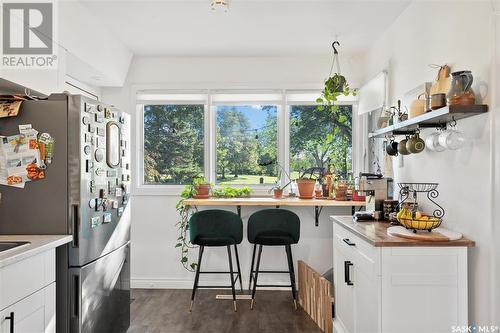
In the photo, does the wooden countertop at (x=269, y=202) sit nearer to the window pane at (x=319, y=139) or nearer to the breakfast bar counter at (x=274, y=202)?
the breakfast bar counter at (x=274, y=202)

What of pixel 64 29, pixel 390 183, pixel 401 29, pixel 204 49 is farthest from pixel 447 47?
pixel 64 29

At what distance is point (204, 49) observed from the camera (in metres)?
3.61

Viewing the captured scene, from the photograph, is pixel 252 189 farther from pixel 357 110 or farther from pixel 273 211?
pixel 357 110

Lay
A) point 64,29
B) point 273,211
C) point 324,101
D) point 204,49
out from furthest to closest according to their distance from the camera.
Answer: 1. point 324,101
2. point 204,49
3. point 273,211
4. point 64,29

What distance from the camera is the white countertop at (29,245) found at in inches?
60.5

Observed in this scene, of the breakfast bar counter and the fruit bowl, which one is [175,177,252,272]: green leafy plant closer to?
the breakfast bar counter

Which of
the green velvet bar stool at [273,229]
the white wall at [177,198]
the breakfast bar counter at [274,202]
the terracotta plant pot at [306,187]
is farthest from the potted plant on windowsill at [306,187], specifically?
the green velvet bar stool at [273,229]

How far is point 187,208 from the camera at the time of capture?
3727 mm

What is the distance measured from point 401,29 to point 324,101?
3.80ft

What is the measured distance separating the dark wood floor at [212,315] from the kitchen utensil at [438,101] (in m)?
1.95

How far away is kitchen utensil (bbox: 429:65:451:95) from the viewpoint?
2047mm

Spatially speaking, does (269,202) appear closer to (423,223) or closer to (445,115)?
(423,223)

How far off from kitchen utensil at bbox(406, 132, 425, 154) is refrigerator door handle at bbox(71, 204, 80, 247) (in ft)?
6.99

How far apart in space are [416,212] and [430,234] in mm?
186
